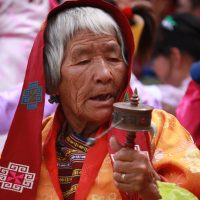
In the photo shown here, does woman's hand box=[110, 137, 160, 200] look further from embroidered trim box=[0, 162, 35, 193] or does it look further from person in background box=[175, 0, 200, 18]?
person in background box=[175, 0, 200, 18]

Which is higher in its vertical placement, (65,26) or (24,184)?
(65,26)

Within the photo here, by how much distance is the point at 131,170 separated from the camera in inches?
92.3

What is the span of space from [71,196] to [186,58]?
2867 millimetres

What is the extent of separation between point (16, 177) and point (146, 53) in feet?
8.09

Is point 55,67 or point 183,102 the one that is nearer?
point 55,67

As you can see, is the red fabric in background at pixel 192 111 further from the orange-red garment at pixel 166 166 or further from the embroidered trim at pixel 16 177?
the embroidered trim at pixel 16 177

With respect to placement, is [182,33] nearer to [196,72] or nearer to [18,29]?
[18,29]

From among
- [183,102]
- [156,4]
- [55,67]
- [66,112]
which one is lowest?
[156,4]

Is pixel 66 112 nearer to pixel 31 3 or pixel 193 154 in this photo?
pixel 193 154

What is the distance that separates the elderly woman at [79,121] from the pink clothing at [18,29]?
1.51m

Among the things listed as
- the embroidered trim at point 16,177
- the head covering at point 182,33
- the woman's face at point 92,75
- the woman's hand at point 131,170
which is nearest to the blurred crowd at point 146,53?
the head covering at point 182,33

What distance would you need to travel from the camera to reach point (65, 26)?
9.85 feet

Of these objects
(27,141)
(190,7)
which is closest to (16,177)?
(27,141)

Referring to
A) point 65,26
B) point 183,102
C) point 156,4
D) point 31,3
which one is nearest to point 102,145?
point 65,26
